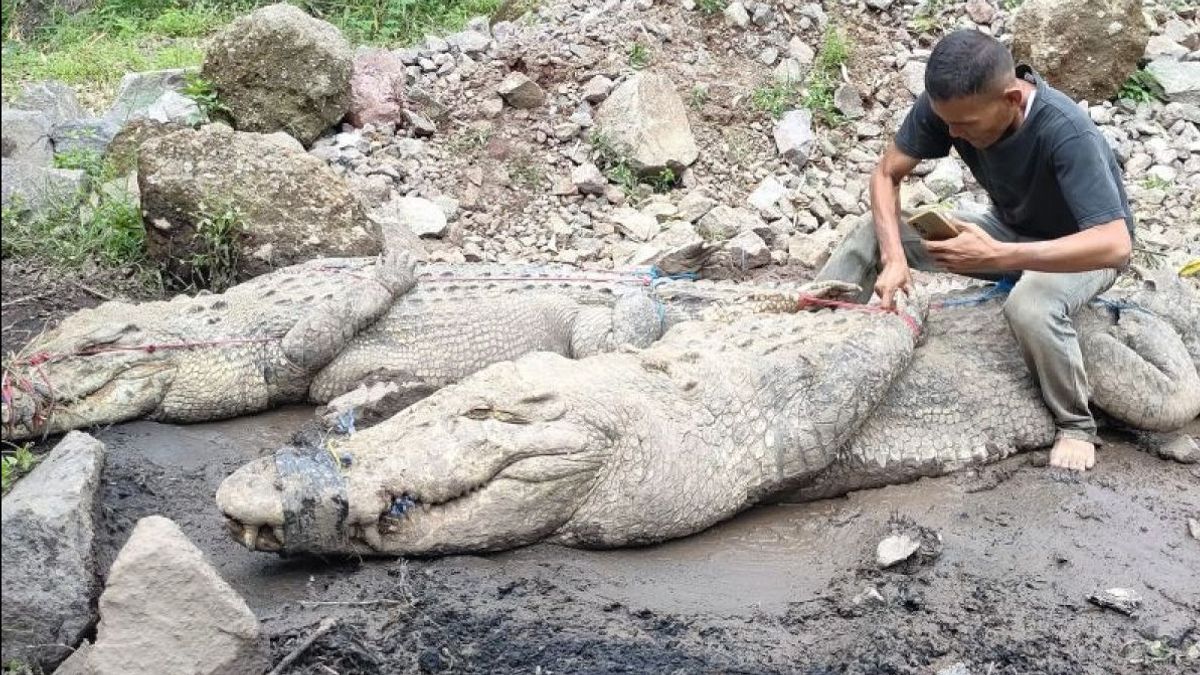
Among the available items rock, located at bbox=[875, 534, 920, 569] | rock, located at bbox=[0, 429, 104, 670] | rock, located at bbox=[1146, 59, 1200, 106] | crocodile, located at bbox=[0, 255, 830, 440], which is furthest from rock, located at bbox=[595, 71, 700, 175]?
rock, located at bbox=[0, 429, 104, 670]

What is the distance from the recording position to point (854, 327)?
4.78 meters

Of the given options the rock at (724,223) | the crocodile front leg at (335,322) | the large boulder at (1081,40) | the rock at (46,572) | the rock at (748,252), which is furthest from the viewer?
the large boulder at (1081,40)

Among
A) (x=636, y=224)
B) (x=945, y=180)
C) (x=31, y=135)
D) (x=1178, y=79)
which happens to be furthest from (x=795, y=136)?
(x=31, y=135)

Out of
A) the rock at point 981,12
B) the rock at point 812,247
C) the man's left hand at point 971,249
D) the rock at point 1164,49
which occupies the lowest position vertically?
the rock at point 812,247

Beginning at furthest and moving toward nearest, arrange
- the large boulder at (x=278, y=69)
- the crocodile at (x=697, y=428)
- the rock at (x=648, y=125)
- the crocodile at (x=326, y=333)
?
1. the rock at (x=648, y=125)
2. the large boulder at (x=278, y=69)
3. the crocodile at (x=326, y=333)
4. the crocodile at (x=697, y=428)

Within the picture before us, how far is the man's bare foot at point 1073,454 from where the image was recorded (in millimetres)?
4844

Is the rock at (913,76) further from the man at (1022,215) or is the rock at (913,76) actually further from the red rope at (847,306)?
the red rope at (847,306)

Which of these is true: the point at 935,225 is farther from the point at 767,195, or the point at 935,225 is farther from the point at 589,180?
the point at 589,180

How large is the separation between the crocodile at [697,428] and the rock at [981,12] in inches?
150

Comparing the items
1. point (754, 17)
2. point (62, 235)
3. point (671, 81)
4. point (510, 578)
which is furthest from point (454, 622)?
point (754, 17)

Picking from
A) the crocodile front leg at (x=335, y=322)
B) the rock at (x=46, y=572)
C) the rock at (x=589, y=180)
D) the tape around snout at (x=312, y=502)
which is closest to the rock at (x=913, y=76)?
the rock at (x=589, y=180)

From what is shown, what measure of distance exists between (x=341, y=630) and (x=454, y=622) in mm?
323

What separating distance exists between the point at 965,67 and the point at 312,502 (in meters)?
2.60

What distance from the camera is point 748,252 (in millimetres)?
6703
